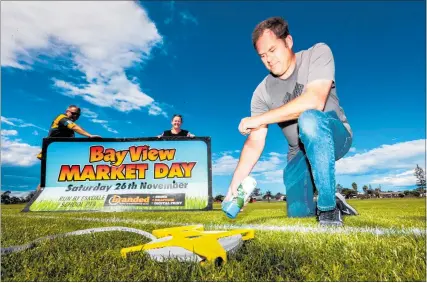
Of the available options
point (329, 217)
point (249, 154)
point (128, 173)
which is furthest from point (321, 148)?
point (128, 173)

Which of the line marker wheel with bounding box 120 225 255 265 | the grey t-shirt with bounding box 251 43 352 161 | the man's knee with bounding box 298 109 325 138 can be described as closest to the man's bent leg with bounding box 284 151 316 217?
the grey t-shirt with bounding box 251 43 352 161

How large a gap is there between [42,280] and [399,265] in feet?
5.80

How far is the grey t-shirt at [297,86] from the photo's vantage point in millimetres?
3146

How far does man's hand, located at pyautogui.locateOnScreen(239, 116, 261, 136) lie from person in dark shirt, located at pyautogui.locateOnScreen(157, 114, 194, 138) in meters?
6.31

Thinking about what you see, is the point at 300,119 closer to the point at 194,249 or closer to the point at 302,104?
the point at 302,104

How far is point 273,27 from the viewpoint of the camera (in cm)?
337

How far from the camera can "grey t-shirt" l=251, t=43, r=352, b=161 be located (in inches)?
124

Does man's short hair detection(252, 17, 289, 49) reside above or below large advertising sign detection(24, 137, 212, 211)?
above

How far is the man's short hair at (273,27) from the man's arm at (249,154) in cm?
93

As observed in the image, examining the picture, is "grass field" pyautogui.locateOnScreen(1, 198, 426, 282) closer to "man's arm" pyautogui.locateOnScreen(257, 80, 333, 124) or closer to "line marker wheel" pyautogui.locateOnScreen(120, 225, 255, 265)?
"line marker wheel" pyautogui.locateOnScreen(120, 225, 255, 265)

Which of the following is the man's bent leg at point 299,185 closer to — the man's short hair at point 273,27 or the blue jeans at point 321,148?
the blue jeans at point 321,148

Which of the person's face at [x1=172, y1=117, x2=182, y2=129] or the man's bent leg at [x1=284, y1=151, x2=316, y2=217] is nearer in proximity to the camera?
the man's bent leg at [x1=284, y1=151, x2=316, y2=217]

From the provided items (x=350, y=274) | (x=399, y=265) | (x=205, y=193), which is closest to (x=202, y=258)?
(x=350, y=274)

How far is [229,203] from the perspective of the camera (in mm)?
2762
